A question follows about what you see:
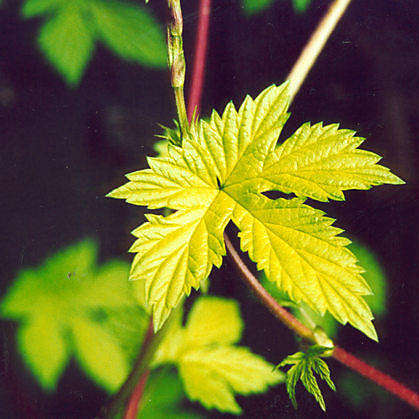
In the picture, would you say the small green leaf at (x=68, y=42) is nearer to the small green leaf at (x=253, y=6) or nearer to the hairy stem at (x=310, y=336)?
the small green leaf at (x=253, y=6)

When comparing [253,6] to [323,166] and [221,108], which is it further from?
[323,166]

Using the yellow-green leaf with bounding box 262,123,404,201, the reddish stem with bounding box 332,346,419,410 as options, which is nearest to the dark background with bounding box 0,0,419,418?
the reddish stem with bounding box 332,346,419,410

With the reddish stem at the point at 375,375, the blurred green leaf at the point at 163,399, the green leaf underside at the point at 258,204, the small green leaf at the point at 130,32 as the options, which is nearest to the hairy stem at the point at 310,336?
the reddish stem at the point at 375,375

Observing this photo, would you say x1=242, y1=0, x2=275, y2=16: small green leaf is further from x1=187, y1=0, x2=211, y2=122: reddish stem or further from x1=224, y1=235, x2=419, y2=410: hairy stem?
x1=224, y1=235, x2=419, y2=410: hairy stem

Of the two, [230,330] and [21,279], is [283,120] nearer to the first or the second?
[230,330]

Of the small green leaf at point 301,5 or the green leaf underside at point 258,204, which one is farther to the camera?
the small green leaf at point 301,5

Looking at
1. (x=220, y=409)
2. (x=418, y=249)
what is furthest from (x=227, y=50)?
(x=220, y=409)

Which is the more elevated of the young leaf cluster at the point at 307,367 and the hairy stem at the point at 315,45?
the hairy stem at the point at 315,45

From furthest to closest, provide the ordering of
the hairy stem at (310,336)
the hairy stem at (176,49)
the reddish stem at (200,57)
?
the reddish stem at (200,57)
the hairy stem at (310,336)
the hairy stem at (176,49)
